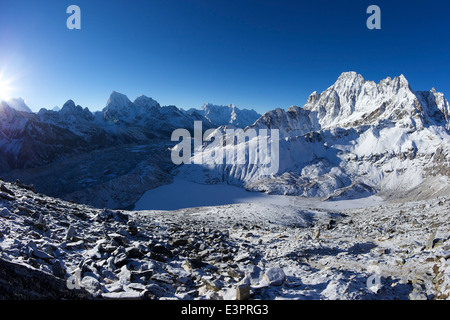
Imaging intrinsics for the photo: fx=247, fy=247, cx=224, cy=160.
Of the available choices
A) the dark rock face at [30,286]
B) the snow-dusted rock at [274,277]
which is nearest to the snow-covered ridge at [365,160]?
the snow-dusted rock at [274,277]

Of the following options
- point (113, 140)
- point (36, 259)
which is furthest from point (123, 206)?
point (113, 140)

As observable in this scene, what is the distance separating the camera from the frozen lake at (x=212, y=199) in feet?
215

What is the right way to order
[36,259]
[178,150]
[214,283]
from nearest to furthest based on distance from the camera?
1. [36,259]
2. [214,283]
3. [178,150]

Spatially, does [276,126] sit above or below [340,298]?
above

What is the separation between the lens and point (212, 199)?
71625 mm

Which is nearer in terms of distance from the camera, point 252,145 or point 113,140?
point 252,145

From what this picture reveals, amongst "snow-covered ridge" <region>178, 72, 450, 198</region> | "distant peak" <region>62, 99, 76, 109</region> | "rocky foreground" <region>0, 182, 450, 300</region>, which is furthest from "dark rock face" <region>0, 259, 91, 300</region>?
"distant peak" <region>62, 99, 76, 109</region>

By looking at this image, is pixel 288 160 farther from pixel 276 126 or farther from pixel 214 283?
pixel 214 283

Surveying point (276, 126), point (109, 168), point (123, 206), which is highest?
point (276, 126)

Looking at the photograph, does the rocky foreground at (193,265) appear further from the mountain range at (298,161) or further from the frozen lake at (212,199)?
the mountain range at (298,161)

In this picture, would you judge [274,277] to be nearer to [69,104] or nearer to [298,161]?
[298,161]

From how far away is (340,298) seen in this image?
8.09 metres

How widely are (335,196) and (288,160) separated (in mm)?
25144

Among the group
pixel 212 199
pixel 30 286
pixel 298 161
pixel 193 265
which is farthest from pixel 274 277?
pixel 298 161
